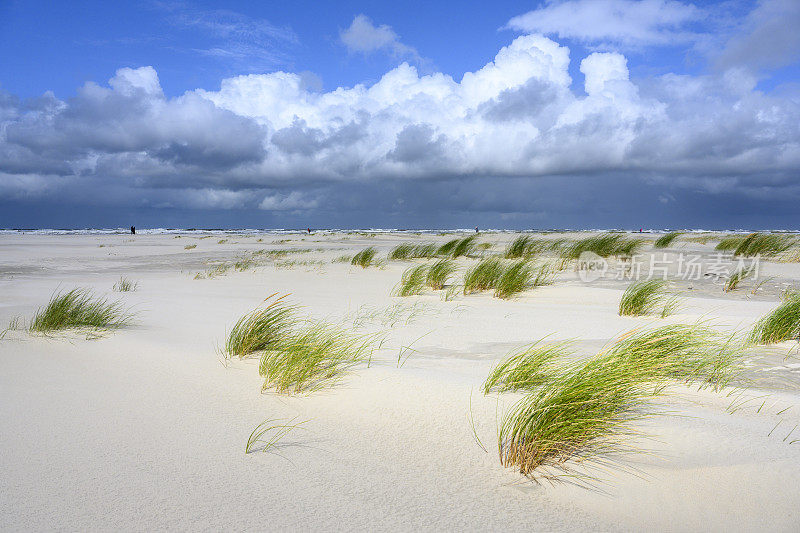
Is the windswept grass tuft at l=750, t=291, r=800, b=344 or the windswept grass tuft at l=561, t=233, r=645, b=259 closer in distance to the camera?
the windswept grass tuft at l=750, t=291, r=800, b=344

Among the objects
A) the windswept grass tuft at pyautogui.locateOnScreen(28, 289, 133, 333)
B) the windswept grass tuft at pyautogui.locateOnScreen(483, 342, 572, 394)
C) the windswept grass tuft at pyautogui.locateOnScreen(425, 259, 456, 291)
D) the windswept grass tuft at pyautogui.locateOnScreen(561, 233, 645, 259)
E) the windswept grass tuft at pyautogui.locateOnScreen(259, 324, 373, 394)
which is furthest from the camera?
the windswept grass tuft at pyautogui.locateOnScreen(561, 233, 645, 259)

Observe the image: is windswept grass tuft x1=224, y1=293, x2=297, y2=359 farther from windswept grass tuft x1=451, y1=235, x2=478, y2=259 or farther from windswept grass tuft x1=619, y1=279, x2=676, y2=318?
windswept grass tuft x1=451, y1=235, x2=478, y2=259

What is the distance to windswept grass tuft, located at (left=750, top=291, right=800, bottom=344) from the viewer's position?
12.3ft

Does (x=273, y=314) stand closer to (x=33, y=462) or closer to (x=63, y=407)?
(x=63, y=407)

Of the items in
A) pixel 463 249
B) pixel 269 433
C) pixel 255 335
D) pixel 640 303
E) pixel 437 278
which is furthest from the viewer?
pixel 463 249

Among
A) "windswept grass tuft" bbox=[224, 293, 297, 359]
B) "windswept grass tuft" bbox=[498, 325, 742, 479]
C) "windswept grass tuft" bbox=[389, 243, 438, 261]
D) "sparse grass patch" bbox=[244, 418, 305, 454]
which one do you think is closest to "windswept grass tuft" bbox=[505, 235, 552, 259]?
"windswept grass tuft" bbox=[389, 243, 438, 261]

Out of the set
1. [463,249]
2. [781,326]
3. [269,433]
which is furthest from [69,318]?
[463,249]

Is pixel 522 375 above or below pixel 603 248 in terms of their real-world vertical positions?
below

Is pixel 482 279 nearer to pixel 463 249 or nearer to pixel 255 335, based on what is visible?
pixel 255 335

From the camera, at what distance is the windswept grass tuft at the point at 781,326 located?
3.75m

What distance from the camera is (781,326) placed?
377 centimetres

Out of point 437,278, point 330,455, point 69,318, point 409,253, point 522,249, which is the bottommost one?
point 330,455

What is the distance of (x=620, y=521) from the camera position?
4.86 ft

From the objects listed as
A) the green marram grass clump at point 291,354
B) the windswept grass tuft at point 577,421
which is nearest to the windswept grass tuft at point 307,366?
the green marram grass clump at point 291,354
